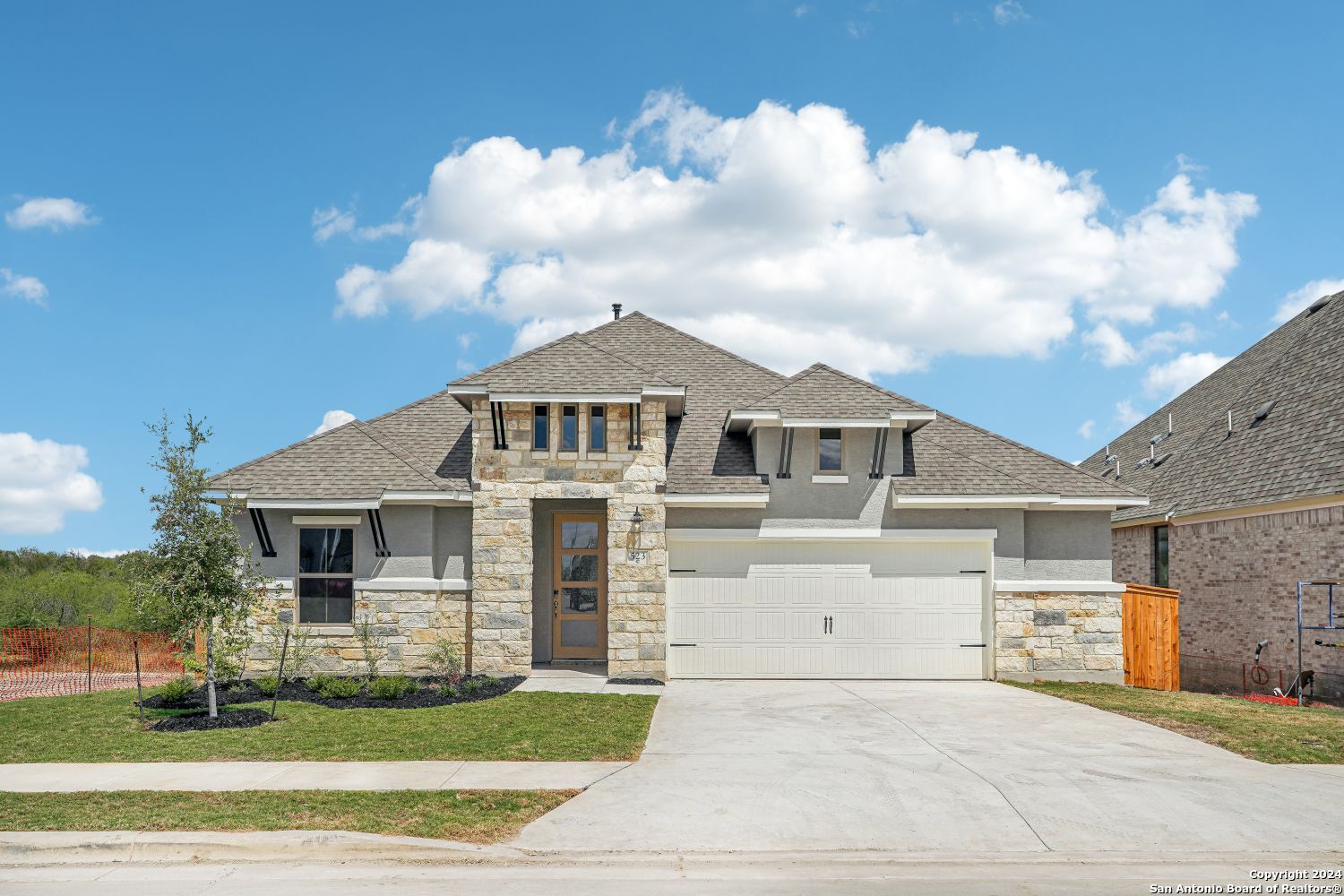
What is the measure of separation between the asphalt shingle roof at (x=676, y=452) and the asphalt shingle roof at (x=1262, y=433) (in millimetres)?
5210

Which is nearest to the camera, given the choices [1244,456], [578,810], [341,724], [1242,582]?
[578,810]

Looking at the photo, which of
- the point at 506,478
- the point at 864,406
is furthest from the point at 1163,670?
the point at 506,478

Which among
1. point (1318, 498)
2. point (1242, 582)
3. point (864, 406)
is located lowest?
point (1242, 582)

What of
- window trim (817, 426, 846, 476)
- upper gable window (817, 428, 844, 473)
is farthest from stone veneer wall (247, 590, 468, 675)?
upper gable window (817, 428, 844, 473)

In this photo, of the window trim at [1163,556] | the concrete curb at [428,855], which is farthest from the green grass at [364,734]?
the window trim at [1163,556]

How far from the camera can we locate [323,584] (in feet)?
60.5

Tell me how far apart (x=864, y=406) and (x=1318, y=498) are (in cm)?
926

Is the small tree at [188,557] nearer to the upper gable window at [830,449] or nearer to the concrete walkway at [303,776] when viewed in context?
the concrete walkway at [303,776]

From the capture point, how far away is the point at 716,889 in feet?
23.4

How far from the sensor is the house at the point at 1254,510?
19.8m

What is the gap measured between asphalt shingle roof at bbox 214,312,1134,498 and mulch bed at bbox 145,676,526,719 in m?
3.53

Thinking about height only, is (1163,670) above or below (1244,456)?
below

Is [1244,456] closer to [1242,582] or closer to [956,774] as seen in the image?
[1242,582]

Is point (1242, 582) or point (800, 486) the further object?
point (1242, 582)
